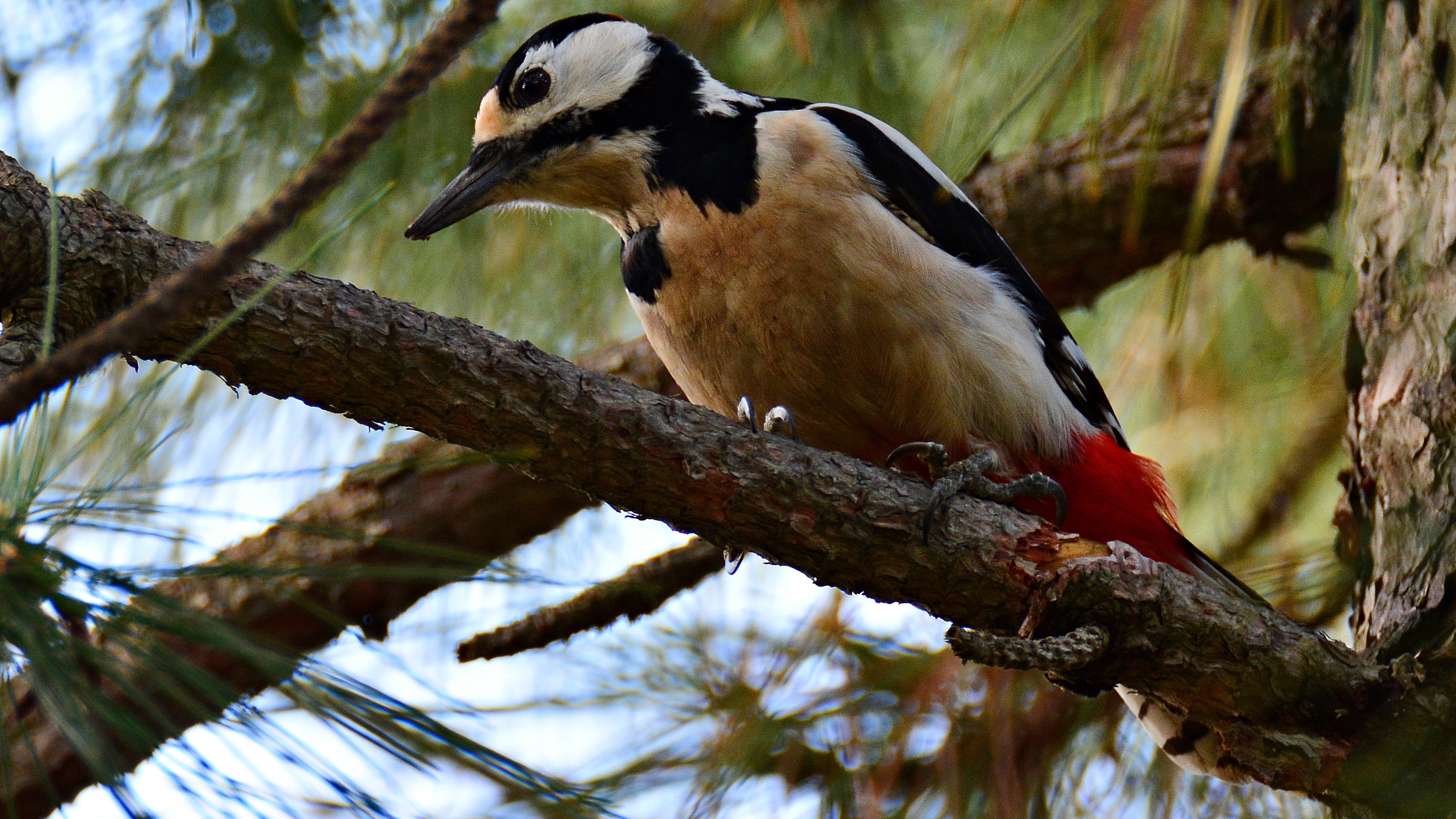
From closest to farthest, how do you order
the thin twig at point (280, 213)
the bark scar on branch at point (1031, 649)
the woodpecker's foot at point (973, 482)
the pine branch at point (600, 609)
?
the thin twig at point (280, 213), the bark scar on branch at point (1031, 649), the woodpecker's foot at point (973, 482), the pine branch at point (600, 609)

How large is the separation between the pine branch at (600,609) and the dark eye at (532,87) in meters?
1.04

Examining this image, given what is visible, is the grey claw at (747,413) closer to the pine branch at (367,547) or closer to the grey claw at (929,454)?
the grey claw at (929,454)

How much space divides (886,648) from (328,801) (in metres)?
1.74

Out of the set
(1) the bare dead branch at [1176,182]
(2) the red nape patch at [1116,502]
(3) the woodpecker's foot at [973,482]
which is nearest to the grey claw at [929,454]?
(3) the woodpecker's foot at [973,482]

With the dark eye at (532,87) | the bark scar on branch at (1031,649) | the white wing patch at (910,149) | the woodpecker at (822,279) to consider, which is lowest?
the bark scar on branch at (1031,649)

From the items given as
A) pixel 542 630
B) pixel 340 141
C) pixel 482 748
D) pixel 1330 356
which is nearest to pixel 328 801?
pixel 482 748

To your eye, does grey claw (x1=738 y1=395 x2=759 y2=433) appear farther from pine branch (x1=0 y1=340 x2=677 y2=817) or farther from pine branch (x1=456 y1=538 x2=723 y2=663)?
pine branch (x1=0 y1=340 x2=677 y2=817)

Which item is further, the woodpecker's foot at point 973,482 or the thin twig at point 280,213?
the woodpecker's foot at point 973,482

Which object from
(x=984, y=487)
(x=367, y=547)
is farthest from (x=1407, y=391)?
(x=367, y=547)

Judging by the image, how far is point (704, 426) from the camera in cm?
183

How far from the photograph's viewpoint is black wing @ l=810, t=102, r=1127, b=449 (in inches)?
98.2

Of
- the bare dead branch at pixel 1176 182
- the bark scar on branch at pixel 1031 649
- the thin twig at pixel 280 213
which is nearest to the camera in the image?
the thin twig at pixel 280 213

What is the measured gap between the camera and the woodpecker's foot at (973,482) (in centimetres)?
202

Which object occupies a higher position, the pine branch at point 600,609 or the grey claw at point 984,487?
the grey claw at point 984,487
